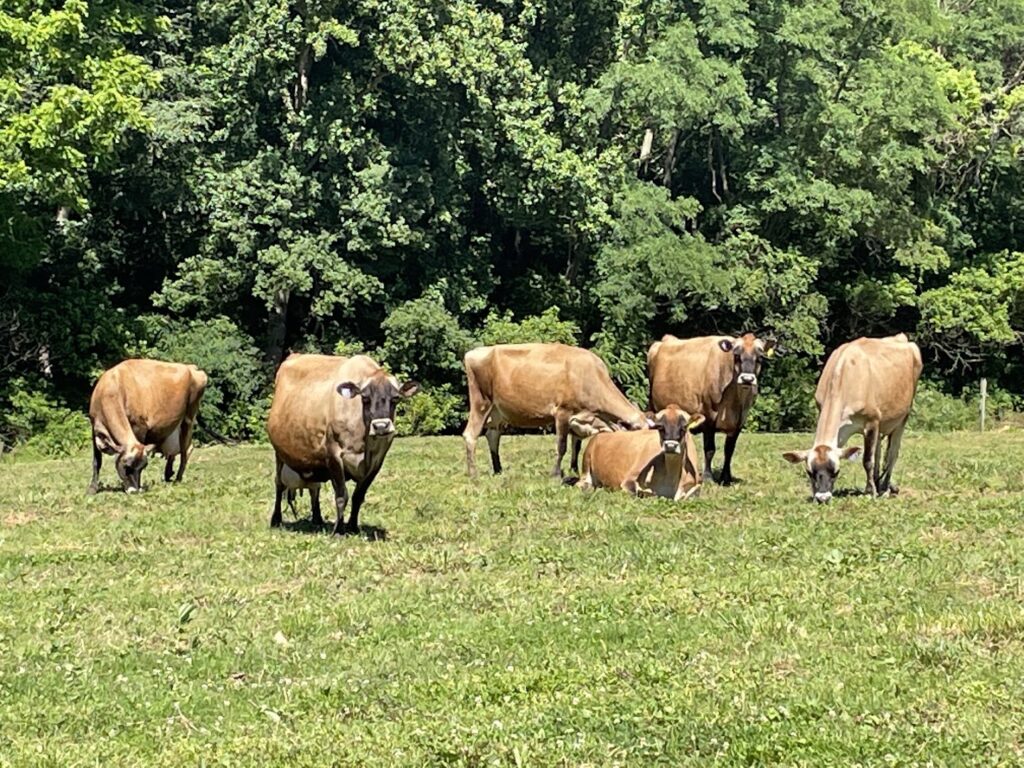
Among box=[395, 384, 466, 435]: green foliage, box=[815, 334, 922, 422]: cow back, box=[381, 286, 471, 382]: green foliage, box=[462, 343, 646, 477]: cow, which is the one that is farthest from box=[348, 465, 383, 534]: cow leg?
box=[381, 286, 471, 382]: green foliage

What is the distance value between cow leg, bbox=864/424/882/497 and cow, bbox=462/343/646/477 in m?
3.46

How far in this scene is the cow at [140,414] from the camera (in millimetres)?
17970

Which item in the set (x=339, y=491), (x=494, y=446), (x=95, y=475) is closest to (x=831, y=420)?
(x=494, y=446)

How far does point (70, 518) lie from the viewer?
14.9m

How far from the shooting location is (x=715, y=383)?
19188 mm

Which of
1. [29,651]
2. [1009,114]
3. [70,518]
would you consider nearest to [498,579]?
[29,651]

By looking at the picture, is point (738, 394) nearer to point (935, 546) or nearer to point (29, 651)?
point (935, 546)

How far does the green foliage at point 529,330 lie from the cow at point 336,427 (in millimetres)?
23165

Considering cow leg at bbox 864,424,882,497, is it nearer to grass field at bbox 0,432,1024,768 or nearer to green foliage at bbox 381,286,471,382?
grass field at bbox 0,432,1024,768

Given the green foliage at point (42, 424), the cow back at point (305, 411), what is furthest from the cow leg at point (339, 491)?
the green foliage at point (42, 424)

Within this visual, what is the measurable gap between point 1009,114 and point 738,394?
87.5ft

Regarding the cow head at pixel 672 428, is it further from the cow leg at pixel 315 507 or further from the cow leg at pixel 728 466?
the cow leg at pixel 315 507

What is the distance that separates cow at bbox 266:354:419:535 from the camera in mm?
12539

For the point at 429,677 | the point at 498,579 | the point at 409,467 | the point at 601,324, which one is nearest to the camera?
the point at 429,677
